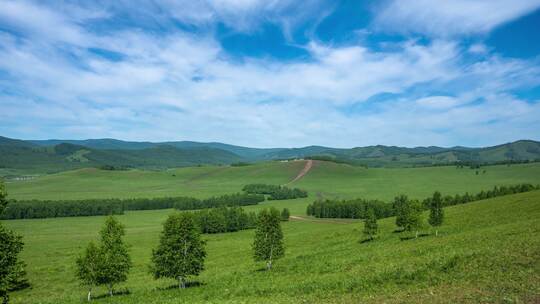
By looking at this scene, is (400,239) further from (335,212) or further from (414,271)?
(335,212)

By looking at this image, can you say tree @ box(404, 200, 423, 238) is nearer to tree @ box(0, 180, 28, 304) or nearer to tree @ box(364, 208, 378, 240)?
tree @ box(364, 208, 378, 240)

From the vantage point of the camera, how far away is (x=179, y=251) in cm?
4222

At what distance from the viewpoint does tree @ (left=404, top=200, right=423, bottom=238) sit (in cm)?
6041

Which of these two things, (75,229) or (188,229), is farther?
(75,229)

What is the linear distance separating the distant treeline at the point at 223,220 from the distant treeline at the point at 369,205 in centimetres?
2744

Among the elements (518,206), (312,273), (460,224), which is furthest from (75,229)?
(518,206)

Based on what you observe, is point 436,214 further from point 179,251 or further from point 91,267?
point 91,267

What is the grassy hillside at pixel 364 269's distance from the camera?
23.1m

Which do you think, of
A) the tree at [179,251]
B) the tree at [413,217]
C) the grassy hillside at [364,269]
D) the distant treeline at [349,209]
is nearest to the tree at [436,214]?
the grassy hillside at [364,269]

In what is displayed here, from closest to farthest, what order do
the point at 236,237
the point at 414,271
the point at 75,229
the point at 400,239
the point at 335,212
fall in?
the point at 414,271 < the point at 400,239 < the point at 236,237 < the point at 75,229 < the point at 335,212

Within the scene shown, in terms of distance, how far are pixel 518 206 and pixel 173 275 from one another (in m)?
60.9

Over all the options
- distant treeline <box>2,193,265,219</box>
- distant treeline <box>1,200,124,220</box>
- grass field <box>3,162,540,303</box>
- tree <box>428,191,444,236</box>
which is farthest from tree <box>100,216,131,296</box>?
distant treeline <box>1,200,124,220</box>

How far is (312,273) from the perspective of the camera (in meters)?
40.9

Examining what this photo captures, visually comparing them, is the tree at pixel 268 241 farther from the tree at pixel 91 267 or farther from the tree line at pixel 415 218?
the tree line at pixel 415 218
